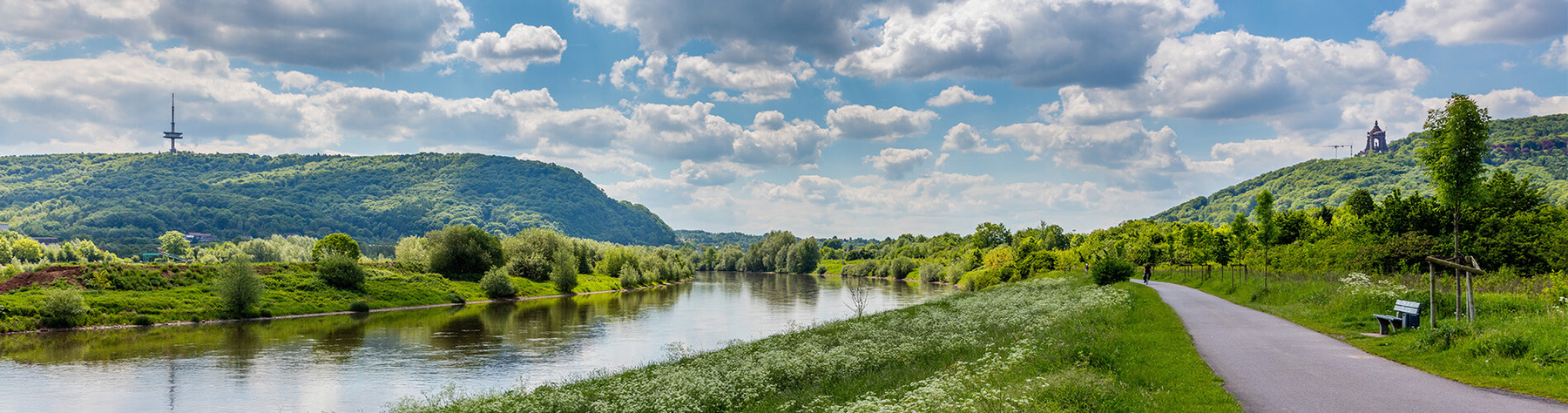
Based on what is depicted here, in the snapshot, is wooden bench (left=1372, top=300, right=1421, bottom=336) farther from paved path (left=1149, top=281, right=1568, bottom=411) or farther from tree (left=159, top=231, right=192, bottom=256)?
tree (left=159, top=231, right=192, bottom=256)

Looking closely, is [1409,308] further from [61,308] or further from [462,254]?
[462,254]

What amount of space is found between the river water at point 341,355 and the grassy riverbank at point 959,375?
6.04 m

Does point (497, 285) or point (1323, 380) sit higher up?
point (1323, 380)

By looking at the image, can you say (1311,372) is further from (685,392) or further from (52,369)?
(52,369)

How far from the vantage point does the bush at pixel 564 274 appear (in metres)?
93.1

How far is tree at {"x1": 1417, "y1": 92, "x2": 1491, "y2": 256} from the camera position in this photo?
57.6 ft

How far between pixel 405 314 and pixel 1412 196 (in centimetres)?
7028

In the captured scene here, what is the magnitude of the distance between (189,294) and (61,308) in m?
9.97

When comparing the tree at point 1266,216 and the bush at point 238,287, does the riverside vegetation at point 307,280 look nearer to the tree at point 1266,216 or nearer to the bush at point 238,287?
the bush at point 238,287

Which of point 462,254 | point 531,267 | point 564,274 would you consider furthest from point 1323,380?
point 531,267

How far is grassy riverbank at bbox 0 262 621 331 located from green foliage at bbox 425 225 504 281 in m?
6.86

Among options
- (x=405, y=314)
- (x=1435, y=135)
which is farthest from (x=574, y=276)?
(x=1435, y=135)

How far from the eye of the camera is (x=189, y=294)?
5784 cm

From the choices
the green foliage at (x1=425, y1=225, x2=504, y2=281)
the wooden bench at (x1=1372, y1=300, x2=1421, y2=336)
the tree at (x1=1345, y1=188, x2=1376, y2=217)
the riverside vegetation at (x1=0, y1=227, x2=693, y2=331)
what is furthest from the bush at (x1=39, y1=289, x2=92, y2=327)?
the tree at (x1=1345, y1=188, x2=1376, y2=217)
